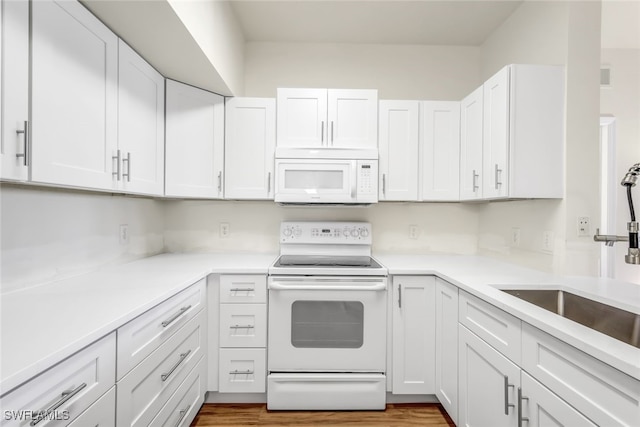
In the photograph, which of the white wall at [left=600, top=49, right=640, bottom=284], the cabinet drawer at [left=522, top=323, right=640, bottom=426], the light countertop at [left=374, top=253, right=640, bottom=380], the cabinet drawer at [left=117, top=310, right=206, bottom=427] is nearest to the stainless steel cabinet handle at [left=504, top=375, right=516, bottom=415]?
the cabinet drawer at [left=522, top=323, right=640, bottom=426]

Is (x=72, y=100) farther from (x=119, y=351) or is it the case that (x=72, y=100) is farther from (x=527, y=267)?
(x=527, y=267)

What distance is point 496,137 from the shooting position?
5.84 feet

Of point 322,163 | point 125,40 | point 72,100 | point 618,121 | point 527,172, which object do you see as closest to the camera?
point 72,100

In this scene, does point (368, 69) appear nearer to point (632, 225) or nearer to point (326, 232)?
point (326, 232)

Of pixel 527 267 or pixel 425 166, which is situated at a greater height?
pixel 425 166

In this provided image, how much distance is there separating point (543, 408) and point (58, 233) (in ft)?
6.79

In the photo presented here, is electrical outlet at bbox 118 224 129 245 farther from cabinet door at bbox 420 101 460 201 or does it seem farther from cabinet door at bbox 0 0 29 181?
cabinet door at bbox 420 101 460 201

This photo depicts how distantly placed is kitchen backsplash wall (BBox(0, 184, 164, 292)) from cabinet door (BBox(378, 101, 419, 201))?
178cm

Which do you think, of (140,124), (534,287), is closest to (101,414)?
(140,124)

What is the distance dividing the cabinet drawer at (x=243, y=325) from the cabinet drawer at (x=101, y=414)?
0.90 metres

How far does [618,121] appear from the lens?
2482mm

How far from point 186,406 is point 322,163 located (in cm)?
164

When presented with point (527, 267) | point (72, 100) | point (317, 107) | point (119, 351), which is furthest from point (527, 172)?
point (72, 100)

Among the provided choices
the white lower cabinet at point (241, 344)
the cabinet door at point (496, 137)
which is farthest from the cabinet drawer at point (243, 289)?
the cabinet door at point (496, 137)
